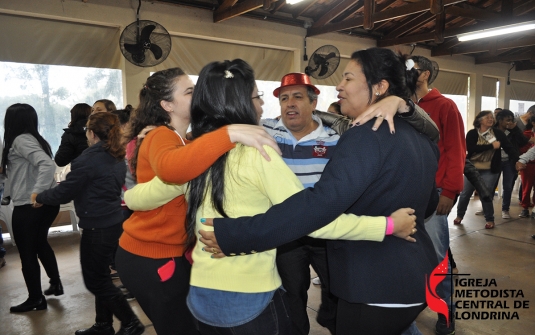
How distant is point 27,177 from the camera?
9.36 feet

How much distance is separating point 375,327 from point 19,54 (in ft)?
18.5

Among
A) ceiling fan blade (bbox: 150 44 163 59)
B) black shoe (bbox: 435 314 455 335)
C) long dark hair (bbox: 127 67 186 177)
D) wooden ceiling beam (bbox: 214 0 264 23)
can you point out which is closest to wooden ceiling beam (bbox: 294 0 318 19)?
wooden ceiling beam (bbox: 214 0 264 23)

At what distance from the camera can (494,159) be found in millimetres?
5242

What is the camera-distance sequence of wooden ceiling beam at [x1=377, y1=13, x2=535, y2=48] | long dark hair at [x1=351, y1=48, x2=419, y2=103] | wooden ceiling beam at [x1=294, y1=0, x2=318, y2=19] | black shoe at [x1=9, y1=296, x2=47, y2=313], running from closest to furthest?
long dark hair at [x1=351, y1=48, x2=419, y2=103], black shoe at [x1=9, y1=296, x2=47, y2=313], wooden ceiling beam at [x1=377, y1=13, x2=535, y2=48], wooden ceiling beam at [x1=294, y1=0, x2=318, y2=19]

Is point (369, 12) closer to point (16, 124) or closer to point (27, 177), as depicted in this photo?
point (16, 124)

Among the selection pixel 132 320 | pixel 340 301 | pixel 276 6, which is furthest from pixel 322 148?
pixel 276 6

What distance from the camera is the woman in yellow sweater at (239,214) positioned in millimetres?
1037

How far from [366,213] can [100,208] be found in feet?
6.07

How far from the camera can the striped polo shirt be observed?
7.20 feet

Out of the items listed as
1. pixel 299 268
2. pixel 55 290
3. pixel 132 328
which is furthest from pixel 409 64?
pixel 55 290

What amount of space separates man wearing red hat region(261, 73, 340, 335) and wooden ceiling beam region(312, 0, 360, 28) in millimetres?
5125

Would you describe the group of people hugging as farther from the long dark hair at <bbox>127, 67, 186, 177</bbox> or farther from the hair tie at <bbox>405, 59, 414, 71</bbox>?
the long dark hair at <bbox>127, 67, 186, 177</bbox>

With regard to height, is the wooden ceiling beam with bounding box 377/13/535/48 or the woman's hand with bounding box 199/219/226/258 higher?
the wooden ceiling beam with bounding box 377/13/535/48

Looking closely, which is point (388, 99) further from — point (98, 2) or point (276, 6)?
point (276, 6)
